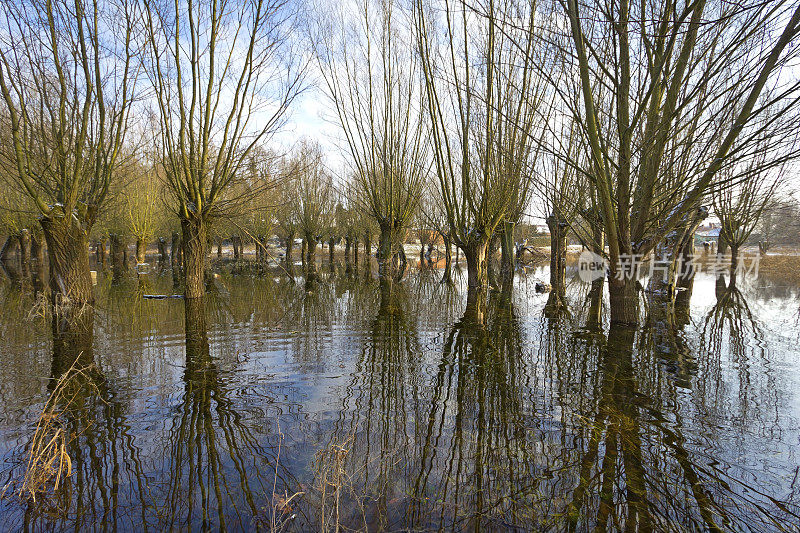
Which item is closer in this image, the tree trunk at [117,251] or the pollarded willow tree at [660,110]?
the pollarded willow tree at [660,110]

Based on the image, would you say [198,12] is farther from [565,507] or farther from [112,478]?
[565,507]

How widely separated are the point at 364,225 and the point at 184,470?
28941mm

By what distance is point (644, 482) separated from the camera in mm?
2988

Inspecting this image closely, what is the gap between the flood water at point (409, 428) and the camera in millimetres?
2691

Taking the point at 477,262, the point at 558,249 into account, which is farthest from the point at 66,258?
the point at 558,249

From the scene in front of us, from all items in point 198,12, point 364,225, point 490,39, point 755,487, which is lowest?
point 755,487

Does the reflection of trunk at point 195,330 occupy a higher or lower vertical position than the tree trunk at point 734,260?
lower

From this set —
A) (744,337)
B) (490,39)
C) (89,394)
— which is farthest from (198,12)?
(744,337)

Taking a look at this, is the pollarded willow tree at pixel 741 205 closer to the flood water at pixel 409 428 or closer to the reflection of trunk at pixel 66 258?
the flood water at pixel 409 428

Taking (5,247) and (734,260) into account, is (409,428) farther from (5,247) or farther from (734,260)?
(5,247)

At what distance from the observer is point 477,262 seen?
13.3 meters

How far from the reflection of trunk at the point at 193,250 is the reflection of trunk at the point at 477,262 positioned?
23.2 ft

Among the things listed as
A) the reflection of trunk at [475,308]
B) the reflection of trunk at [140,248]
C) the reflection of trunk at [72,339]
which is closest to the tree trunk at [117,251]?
the reflection of trunk at [140,248]

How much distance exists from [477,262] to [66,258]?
10055 millimetres
